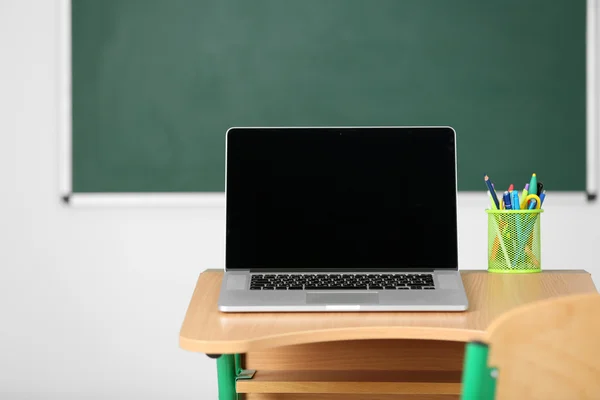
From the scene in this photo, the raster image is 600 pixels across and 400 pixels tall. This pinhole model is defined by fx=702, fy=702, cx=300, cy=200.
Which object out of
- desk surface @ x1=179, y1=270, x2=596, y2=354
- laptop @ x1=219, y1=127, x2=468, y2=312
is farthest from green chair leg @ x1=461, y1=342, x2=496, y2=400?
laptop @ x1=219, y1=127, x2=468, y2=312

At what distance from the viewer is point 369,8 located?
2469mm

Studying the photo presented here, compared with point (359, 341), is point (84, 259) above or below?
above

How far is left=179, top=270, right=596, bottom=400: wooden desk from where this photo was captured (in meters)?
1.15

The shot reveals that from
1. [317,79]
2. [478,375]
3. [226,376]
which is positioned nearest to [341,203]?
[226,376]

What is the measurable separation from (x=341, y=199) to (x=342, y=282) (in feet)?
0.66

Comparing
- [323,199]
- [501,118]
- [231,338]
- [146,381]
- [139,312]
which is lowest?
[146,381]

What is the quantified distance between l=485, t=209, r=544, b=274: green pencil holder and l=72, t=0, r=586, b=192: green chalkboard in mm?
894

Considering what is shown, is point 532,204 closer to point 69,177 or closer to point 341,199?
point 341,199

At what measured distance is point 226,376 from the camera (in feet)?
4.50

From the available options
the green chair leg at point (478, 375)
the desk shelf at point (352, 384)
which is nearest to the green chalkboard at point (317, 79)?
the desk shelf at point (352, 384)

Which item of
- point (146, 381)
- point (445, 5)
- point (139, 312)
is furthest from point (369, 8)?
point (146, 381)

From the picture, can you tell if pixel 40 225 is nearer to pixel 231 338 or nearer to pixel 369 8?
pixel 369 8

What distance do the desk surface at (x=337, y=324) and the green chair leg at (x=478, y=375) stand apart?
315 mm

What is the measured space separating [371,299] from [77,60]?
1.67 metres
